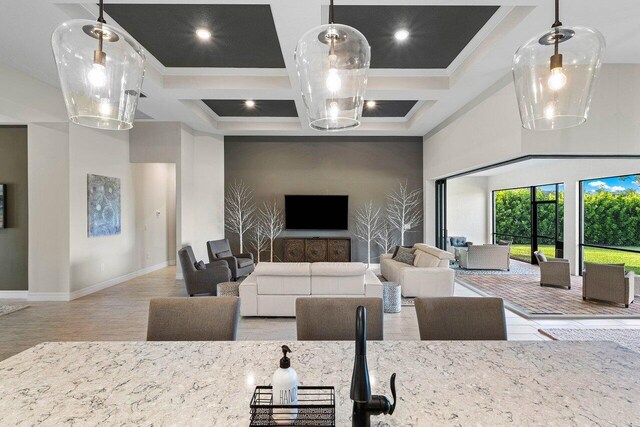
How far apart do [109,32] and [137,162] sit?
6542mm

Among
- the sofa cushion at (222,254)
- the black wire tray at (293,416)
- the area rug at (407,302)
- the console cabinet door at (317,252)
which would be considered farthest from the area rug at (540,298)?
the sofa cushion at (222,254)

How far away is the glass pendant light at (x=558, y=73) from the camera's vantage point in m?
1.25

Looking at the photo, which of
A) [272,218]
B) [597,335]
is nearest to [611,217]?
[597,335]

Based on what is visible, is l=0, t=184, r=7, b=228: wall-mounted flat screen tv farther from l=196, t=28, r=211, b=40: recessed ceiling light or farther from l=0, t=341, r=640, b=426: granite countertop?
l=0, t=341, r=640, b=426: granite countertop

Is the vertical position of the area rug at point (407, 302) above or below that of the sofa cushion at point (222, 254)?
below

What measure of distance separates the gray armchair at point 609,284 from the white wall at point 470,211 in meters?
6.24

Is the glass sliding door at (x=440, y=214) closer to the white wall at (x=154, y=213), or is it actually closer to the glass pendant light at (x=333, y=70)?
the white wall at (x=154, y=213)

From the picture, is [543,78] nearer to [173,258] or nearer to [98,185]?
[98,185]

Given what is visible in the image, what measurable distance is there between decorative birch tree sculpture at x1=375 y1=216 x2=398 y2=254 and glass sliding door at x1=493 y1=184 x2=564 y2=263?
4020mm

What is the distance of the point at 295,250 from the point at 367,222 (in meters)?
1.94

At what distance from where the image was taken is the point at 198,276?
17.3 ft

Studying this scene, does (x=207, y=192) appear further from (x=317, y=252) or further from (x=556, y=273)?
(x=556, y=273)

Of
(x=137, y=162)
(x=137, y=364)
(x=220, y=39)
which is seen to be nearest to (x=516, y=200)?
(x=220, y=39)

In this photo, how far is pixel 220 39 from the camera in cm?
392
